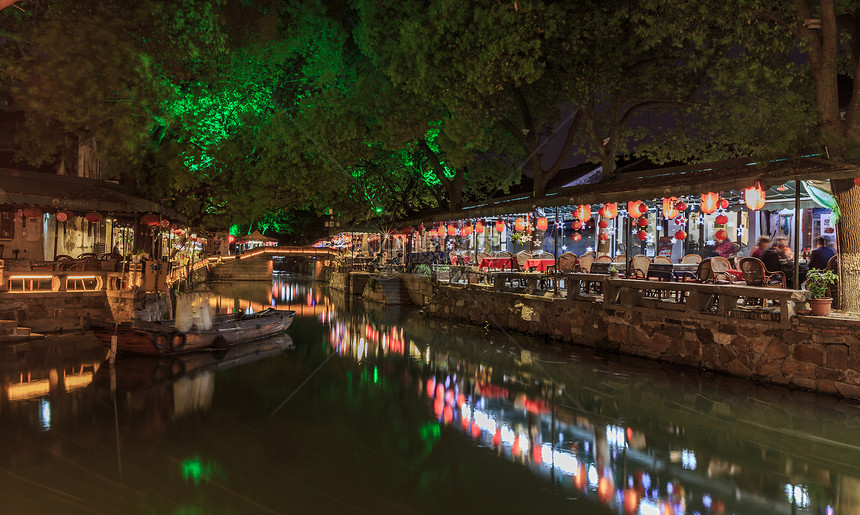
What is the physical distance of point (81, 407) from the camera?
28.5 ft

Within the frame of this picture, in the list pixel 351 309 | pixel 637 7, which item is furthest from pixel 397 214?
pixel 637 7

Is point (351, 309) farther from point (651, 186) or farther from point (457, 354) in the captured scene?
point (651, 186)

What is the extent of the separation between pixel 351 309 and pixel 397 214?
8.57 m

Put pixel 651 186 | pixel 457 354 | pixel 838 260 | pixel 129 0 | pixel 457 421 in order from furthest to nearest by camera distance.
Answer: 1. pixel 129 0
2. pixel 457 354
3. pixel 651 186
4. pixel 838 260
5. pixel 457 421

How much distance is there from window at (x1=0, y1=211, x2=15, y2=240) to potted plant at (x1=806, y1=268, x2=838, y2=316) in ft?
76.6

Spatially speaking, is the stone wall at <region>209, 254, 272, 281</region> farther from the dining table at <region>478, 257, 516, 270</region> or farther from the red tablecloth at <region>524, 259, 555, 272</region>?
the red tablecloth at <region>524, 259, 555, 272</region>

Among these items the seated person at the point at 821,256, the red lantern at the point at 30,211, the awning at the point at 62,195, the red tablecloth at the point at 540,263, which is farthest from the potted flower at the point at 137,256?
the seated person at the point at 821,256

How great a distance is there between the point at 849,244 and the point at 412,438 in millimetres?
8394

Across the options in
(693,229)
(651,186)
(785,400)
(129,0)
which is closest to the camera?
(785,400)

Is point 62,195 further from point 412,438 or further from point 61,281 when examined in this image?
point 412,438

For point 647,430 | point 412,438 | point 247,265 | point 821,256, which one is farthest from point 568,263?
point 247,265

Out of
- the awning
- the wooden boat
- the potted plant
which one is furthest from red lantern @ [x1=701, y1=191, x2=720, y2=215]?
the awning

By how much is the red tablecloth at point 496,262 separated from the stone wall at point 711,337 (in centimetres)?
321

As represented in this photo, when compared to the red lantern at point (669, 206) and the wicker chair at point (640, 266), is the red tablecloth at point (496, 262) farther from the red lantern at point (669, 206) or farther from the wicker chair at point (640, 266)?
the red lantern at point (669, 206)
